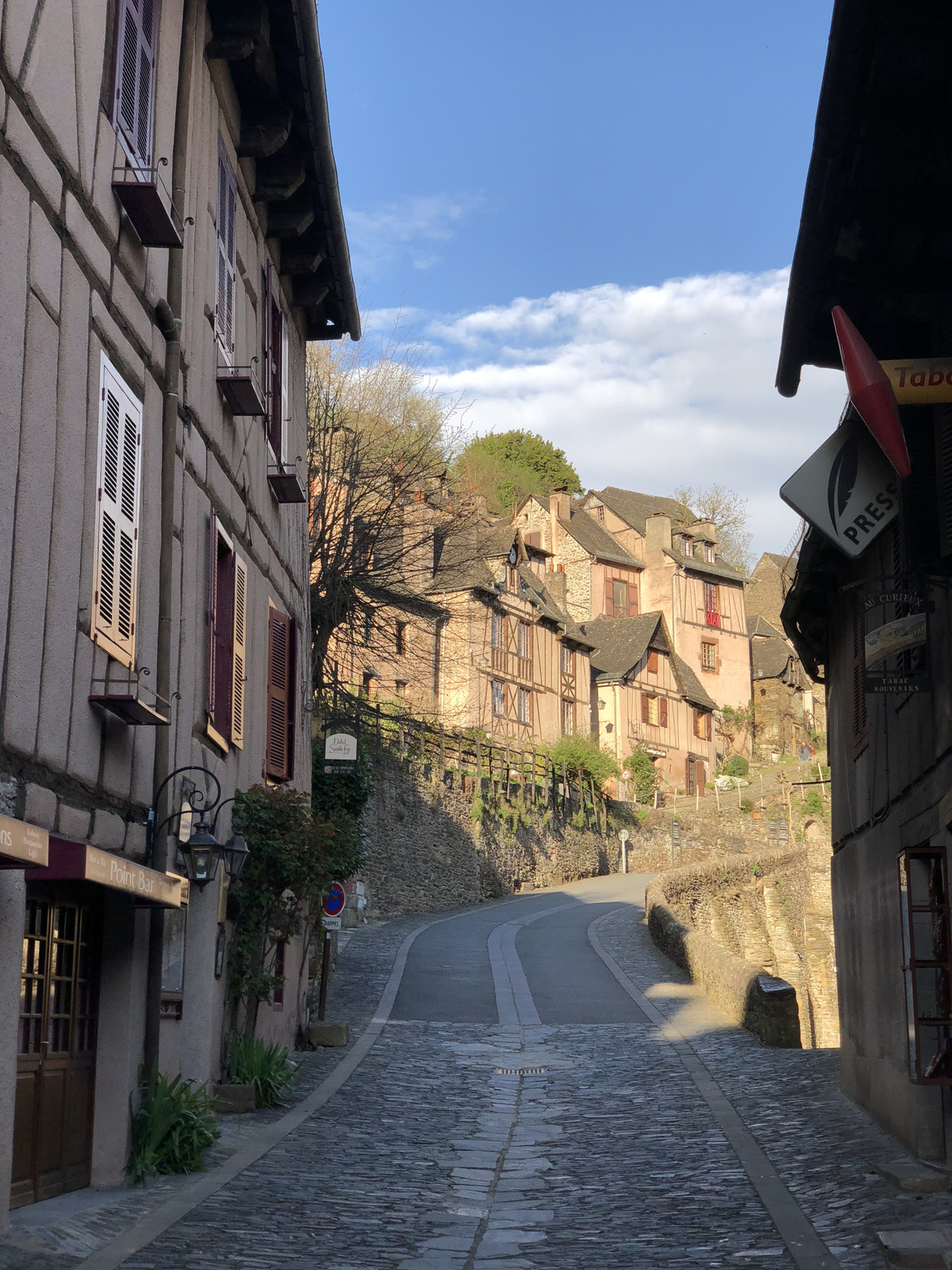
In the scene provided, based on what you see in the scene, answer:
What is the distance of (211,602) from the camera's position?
10.3 meters

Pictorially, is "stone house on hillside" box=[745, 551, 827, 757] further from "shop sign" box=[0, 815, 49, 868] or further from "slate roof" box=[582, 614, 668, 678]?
"shop sign" box=[0, 815, 49, 868]

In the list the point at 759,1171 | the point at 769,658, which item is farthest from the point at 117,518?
the point at 769,658

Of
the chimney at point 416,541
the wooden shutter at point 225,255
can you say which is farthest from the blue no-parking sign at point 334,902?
the wooden shutter at point 225,255

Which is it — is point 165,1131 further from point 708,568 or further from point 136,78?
point 708,568

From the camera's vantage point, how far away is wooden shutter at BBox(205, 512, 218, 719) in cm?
1027

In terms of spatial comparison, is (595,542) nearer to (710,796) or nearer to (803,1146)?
(710,796)

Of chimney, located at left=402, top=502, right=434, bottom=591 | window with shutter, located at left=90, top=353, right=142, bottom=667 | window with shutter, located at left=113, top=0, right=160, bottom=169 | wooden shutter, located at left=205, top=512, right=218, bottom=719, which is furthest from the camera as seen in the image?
chimney, located at left=402, top=502, right=434, bottom=591

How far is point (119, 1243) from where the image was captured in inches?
259

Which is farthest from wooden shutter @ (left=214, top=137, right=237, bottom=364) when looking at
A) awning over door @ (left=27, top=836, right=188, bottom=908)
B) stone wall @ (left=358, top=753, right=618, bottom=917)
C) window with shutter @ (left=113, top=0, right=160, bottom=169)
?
stone wall @ (left=358, top=753, right=618, bottom=917)

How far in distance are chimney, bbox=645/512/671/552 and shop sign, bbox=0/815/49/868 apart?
5413 centimetres

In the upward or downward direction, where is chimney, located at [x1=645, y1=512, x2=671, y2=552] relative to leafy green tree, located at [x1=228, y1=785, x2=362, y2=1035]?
upward

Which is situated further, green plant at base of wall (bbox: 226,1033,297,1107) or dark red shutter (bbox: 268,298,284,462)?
dark red shutter (bbox: 268,298,284,462)

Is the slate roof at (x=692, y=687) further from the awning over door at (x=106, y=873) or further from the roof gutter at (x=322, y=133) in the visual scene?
the awning over door at (x=106, y=873)

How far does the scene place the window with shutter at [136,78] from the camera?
8.14 m
